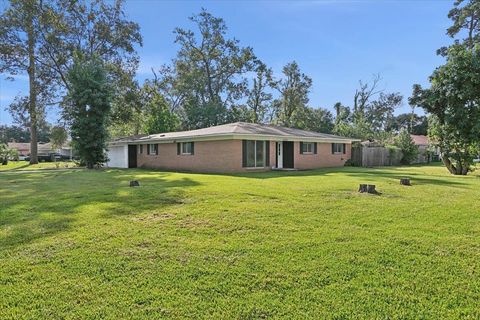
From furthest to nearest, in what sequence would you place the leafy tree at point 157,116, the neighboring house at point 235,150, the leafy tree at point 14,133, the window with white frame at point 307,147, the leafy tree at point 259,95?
the leafy tree at point 14,133
the leafy tree at point 259,95
the leafy tree at point 157,116
the window with white frame at point 307,147
the neighboring house at point 235,150

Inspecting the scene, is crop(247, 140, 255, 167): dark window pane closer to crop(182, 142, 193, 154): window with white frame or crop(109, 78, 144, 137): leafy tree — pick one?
crop(182, 142, 193, 154): window with white frame

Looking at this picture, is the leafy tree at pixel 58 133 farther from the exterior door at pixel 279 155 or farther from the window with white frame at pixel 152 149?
the exterior door at pixel 279 155

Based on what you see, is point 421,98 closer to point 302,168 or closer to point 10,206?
point 302,168

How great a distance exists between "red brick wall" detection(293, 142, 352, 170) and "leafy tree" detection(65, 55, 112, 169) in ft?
43.7

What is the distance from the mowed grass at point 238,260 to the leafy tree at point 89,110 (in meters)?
16.4

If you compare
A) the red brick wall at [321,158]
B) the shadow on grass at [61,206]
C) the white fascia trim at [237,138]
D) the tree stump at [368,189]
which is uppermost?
the white fascia trim at [237,138]

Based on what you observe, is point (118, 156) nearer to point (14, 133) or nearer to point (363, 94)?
point (363, 94)

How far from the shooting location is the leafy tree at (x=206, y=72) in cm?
3962

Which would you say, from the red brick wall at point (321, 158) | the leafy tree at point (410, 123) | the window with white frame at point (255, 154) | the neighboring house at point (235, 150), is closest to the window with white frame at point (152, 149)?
the neighboring house at point (235, 150)

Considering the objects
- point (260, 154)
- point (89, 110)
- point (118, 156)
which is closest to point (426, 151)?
point (260, 154)

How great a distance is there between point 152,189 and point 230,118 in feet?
99.6

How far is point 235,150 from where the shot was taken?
18984 millimetres

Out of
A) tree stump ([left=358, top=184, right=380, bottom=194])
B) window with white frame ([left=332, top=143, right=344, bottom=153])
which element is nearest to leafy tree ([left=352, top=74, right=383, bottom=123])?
window with white frame ([left=332, top=143, right=344, bottom=153])

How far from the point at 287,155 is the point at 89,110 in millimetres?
13825
